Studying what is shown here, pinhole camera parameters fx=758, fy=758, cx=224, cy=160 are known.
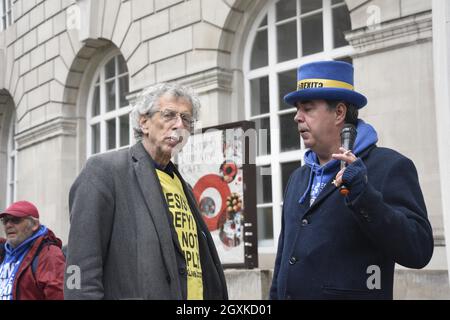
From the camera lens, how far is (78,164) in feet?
45.7

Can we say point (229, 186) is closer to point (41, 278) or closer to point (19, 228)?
point (19, 228)

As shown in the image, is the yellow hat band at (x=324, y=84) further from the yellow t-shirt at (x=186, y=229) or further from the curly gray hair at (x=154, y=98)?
the yellow t-shirt at (x=186, y=229)

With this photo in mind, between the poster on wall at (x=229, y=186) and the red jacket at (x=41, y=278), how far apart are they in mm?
2296

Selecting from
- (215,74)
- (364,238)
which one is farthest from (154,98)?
(215,74)

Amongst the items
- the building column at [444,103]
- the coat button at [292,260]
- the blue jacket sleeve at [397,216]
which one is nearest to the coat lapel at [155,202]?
the coat button at [292,260]

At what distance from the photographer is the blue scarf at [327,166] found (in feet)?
Result: 10.8

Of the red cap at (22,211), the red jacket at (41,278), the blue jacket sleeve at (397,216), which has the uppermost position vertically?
the red cap at (22,211)

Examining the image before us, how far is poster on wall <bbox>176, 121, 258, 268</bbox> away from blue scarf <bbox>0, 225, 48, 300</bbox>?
7.30ft

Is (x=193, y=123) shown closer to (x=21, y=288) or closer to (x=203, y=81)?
(x=21, y=288)

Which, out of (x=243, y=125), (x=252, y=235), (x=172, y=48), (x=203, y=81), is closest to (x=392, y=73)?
(x=243, y=125)

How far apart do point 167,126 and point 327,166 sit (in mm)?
737

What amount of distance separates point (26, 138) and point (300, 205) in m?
12.2

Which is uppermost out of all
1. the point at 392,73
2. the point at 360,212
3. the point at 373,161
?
the point at 392,73

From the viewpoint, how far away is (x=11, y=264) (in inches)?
232
